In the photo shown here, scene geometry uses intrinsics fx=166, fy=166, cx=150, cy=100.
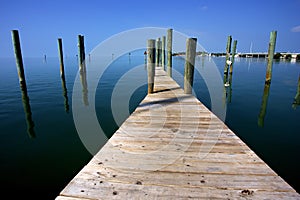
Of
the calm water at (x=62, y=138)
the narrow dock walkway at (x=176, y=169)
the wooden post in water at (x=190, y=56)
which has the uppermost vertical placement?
the wooden post in water at (x=190, y=56)

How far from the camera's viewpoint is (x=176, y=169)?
2.12 m

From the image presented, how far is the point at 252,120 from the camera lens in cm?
658

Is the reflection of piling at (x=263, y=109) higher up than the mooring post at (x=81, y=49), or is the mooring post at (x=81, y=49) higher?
the mooring post at (x=81, y=49)

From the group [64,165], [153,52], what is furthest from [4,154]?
[153,52]

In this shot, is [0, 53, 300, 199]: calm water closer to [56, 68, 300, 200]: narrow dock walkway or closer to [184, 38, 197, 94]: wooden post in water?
[56, 68, 300, 200]: narrow dock walkway

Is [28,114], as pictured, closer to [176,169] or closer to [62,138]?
[62,138]

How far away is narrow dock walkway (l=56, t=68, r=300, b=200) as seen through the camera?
68.8 inches

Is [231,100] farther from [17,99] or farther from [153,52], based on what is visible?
[17,99]

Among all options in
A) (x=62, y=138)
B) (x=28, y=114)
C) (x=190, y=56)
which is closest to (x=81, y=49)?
(x=28, y=114)

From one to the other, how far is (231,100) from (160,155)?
8286mm

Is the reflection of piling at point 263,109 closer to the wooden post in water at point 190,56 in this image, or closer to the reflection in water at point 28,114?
the wooden post in water at point 190,56

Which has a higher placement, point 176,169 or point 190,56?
point 190,56

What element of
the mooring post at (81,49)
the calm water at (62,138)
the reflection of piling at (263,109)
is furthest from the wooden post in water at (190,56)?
the mooring post at (81,49)

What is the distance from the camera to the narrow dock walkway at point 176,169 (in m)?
1.75
